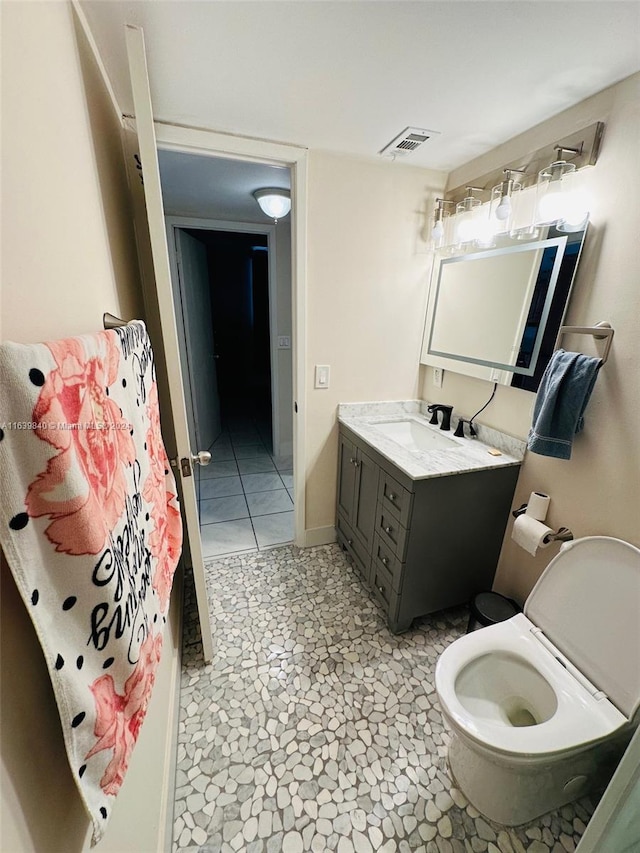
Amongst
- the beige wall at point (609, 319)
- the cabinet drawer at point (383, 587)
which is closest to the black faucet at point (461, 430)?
the beige wall at point (609, 319)

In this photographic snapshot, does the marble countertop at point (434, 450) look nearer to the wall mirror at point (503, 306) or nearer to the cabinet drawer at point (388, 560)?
the wall mirror at point (503, 306)

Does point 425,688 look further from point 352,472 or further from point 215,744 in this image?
point 352,472

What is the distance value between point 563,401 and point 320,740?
1.51 meters

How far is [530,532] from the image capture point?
1.39m

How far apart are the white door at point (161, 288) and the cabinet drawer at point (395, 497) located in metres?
0.83

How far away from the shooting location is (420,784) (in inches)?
45.6

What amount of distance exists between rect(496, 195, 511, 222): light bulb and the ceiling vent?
0.39 m

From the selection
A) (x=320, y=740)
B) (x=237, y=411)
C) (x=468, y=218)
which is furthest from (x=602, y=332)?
(x=237, y=411)

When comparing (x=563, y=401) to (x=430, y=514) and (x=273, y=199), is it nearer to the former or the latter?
(x=430, y=514)

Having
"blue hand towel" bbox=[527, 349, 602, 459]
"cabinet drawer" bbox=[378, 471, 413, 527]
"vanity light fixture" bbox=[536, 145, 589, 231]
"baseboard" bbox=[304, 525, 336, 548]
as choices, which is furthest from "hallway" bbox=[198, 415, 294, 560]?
"vanity light fixture" bbox=[536, 145, 589, 231]

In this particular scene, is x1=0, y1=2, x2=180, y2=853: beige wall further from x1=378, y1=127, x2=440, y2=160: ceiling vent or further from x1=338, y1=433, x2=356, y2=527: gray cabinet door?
x1=338, y1=433, x2=356, y2=527: gray cabinet door

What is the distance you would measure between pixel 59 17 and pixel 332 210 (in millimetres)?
1207

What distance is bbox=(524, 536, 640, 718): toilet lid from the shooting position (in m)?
0.98

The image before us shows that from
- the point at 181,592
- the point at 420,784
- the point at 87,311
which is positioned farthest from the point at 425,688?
the point at 87,311
